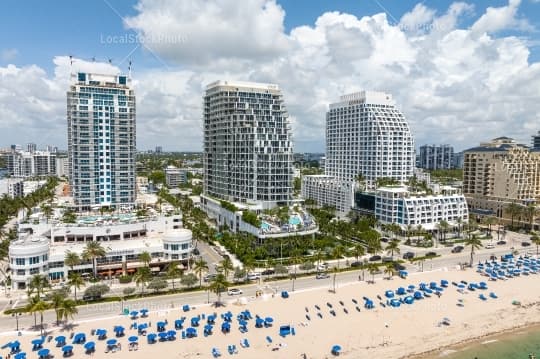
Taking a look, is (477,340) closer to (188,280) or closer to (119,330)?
(188,280)

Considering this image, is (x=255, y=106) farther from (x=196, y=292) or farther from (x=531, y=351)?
(x=531, y=351)

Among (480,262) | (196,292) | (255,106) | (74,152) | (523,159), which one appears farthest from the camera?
(523,159)

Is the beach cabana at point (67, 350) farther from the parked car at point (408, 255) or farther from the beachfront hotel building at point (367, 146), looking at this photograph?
the beachfront hotel building at point (367, 146)

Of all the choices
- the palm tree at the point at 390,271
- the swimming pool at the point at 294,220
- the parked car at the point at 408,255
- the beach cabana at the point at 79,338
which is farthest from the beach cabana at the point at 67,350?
the parked car at the point at 408,255

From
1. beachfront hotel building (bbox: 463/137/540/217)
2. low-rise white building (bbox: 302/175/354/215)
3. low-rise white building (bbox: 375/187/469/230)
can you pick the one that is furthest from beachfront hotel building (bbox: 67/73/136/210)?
beachfront hotel building (bbox: 463/137/540/217)

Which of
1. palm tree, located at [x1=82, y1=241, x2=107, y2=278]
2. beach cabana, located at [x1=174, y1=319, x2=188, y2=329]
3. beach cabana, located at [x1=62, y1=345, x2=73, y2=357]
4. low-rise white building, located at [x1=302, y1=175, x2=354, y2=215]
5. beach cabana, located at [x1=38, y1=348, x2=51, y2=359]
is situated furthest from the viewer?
low-rise white building, located at [x1=302, y1=175, x2=354, y2=215]

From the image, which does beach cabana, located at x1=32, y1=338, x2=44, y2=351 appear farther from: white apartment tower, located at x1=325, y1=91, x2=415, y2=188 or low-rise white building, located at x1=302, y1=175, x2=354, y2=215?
white apartment tower, located at x1=325, y1=91, x2=415, y2=188

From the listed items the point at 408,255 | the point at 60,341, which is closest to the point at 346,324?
the point at 60,341

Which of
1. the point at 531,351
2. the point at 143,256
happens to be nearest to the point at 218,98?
the point at 143,256
